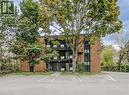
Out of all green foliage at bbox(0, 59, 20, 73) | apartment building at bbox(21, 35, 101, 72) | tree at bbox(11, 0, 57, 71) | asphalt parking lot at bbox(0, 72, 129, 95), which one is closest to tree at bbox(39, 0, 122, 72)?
tree at bbox(11, 0, 57, 71)

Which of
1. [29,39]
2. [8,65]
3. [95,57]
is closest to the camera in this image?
[29,39]

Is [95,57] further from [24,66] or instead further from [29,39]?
[29,39]

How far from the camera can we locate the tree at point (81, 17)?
4669 centimetres

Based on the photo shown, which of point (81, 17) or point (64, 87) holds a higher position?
point (81, 17)

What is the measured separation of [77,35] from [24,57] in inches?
330

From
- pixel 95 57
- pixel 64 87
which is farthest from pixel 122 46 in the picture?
A: pixel 64 87

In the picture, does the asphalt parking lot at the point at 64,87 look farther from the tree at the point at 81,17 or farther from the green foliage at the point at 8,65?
the green foliage at the point at 8,65

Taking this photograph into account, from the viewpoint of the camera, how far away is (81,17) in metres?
47.7

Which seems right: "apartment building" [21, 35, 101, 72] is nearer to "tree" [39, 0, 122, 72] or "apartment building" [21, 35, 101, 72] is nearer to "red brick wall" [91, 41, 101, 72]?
"red brick wall" [91, 41, 101, 72]

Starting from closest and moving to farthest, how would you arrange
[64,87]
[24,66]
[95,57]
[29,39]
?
[64,87] → [29,39] → [95,57] → [24,66]

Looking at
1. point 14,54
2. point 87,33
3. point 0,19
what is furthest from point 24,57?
point 87,33

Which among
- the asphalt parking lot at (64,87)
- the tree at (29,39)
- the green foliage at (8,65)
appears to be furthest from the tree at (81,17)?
the asphalt parking lot at (64,87)

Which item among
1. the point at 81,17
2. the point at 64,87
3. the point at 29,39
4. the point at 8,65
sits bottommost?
the point at 64,87

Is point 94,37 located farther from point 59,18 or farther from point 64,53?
point 64,53
